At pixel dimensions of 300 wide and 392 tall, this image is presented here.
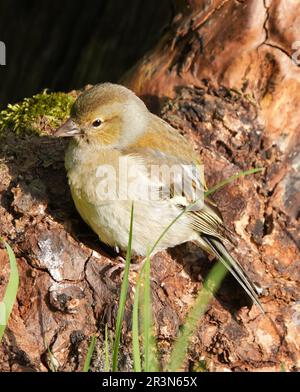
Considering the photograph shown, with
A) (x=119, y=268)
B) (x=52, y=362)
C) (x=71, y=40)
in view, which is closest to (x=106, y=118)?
(x=119, y=268)

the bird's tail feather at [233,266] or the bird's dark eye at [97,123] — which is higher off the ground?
the bird's dark eye at [97,123]

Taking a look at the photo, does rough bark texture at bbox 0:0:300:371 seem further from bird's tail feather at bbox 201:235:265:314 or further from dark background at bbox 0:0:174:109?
dark background at bbox 0:0:174:109

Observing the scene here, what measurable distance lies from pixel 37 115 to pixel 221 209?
166 cm

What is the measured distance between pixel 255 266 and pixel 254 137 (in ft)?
3.55

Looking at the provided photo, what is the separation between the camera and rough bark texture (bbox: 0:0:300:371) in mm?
4828

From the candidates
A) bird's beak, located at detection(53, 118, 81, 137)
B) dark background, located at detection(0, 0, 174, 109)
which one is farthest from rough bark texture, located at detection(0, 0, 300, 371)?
dark background, located at detection(0, 0, 174, 109)

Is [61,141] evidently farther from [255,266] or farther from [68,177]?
[255,266]

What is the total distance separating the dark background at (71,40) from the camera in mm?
9180

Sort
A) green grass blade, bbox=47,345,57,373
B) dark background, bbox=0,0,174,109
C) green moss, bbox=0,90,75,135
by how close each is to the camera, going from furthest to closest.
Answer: dark background, bbox=0,0,174,109
green moss, bbox=0,90,75,135
green grass blade, bbox=47,345,57,373

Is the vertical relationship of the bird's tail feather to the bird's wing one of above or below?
below

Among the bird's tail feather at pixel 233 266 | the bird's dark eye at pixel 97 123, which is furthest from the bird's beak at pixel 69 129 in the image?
the bird's tail feather at pixel 233 266

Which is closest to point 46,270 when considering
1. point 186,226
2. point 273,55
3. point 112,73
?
point 186,226

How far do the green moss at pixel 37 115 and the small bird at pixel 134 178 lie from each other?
73cm

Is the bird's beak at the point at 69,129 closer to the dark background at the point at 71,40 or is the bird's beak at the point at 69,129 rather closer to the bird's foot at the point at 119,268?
the bird's foot at the point at 119,268
